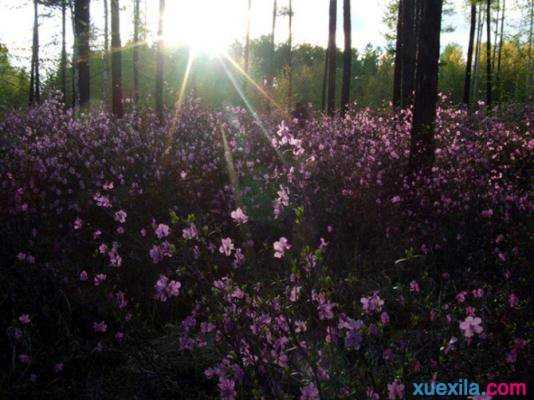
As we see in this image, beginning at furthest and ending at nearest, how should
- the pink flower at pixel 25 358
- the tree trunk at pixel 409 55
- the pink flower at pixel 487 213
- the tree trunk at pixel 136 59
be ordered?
the tree trunk at pixel 136 59
the tree trunk at pixel 409 55
the pink flower at pixel 487 213
the pink flower at pixel 25 358

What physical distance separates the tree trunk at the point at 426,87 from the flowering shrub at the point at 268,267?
0.34 meters

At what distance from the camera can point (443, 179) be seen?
22.4 feet

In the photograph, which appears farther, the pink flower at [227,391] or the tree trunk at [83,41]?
the tree trunk at [83,41]

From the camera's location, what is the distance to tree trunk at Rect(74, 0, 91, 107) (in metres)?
16.3

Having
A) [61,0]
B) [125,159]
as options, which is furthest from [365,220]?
[61,0]

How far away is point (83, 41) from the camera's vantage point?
16281mm

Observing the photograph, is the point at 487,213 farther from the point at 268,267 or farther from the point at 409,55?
the point at 409,55

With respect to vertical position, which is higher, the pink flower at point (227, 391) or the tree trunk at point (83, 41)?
the tree trunk at point (83, 41)

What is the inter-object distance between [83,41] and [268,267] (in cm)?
1361

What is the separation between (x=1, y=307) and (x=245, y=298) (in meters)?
3.00

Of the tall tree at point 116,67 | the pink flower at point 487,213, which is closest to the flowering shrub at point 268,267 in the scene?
the pink flower at point 487,213

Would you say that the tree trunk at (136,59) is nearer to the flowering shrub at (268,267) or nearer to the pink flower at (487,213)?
the flowering shrub at (268,267)

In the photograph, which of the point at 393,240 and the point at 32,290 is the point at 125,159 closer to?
the point at 32,290

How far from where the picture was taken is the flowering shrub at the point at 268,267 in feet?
9.57
